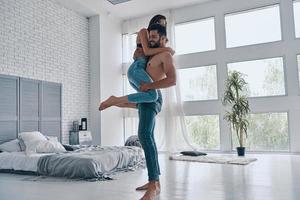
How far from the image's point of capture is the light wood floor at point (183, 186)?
8.11 ft

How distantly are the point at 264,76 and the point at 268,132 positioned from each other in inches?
Result: 50.7

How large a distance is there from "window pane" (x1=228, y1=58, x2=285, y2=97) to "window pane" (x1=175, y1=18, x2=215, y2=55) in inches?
38.8

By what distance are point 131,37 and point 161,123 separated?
2594 millimetres

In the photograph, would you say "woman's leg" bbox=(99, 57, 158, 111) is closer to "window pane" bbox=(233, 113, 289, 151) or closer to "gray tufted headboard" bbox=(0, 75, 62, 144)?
"gray tufted headboard" bbox=(0, 75, 62, 144)

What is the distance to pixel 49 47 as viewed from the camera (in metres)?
6.13

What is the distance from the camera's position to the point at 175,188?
279 centimetres

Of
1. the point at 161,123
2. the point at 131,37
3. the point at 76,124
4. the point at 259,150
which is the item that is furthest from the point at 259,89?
the point at 76,124

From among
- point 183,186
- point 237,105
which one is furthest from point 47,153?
Answer: point 237,105

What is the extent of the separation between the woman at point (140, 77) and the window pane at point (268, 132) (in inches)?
192

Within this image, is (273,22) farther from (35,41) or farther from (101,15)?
(35,41)

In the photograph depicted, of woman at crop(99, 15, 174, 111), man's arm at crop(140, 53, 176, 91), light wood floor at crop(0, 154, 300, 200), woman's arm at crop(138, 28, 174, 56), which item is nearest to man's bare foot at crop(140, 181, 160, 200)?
light wood floor at crop(0, 154, 300, 200)

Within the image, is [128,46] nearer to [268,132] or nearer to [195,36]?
[195,36]

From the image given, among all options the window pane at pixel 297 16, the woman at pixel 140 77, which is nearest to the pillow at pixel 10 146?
the woman at pixel 140 77

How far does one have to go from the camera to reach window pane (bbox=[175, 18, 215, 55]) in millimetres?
7227
